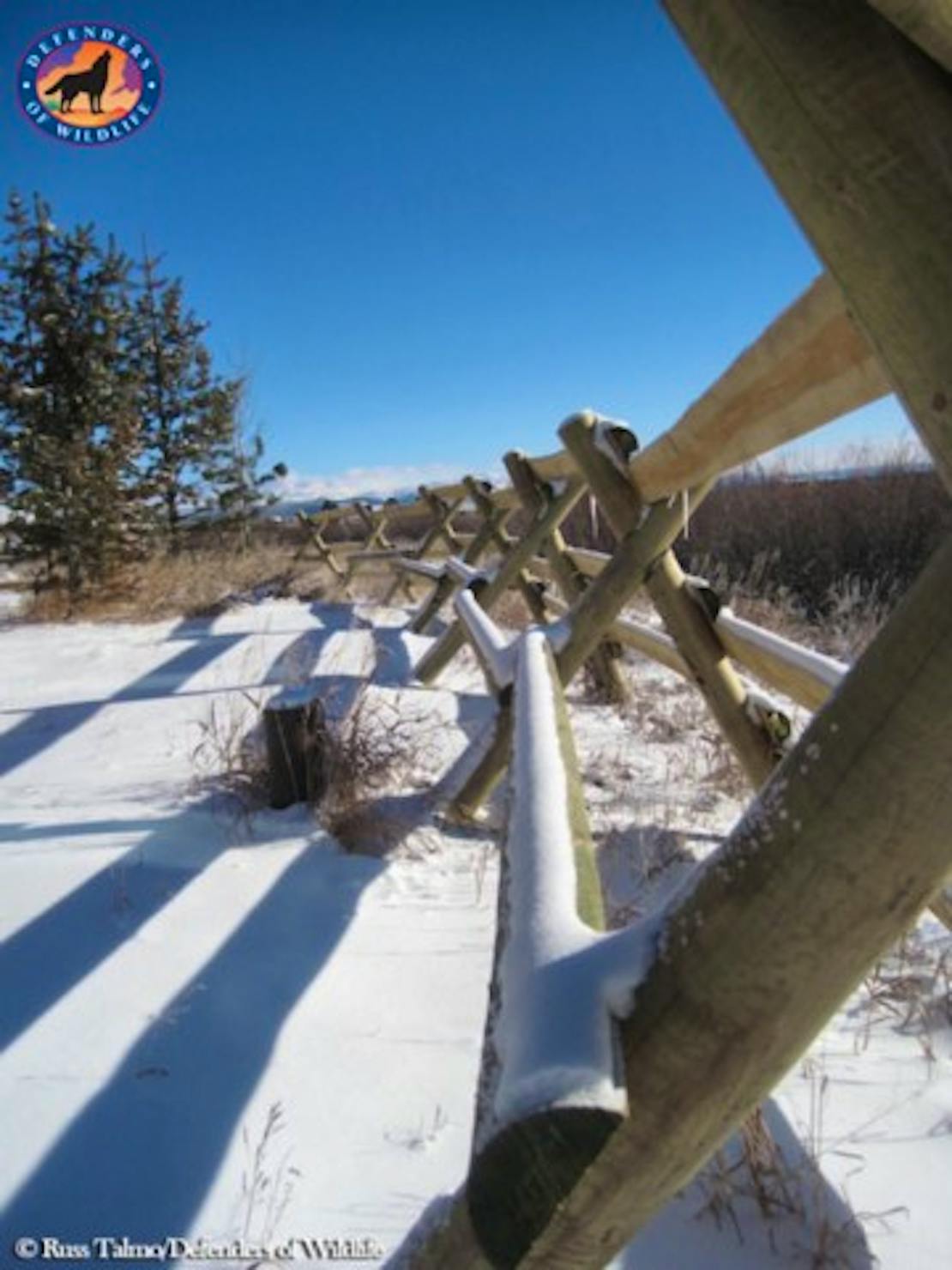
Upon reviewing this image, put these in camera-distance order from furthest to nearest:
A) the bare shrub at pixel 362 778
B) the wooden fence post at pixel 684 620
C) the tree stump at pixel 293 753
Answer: the tree stump at pixel 293 753, the bare shrub at pixel 362 778, the wooden fence post at pixel 684 620

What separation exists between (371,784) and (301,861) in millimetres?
494

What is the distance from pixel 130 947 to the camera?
162 cm

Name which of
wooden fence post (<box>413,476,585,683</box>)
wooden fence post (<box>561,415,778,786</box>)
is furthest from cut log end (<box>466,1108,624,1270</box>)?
wooden fence post (<box>413,476,585,683</box>)

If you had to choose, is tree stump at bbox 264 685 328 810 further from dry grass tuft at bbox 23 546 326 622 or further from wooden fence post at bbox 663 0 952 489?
dry grass tuft at bbox 23 546 326 622

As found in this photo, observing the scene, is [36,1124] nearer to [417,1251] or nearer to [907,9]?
[417,1251]

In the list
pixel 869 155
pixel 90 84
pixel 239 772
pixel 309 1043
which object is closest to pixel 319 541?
pixel 90 84

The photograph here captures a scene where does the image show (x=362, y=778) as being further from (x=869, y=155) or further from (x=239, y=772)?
(x=869, y=155)

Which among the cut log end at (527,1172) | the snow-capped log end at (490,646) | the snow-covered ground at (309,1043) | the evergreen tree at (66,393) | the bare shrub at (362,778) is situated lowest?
the snow-covered ground at (309,1043)

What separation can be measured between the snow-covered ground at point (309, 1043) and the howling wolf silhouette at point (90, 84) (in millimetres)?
6836

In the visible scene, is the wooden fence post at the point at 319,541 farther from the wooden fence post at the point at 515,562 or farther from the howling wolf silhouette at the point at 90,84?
the wooden fence post at the point at 515,562

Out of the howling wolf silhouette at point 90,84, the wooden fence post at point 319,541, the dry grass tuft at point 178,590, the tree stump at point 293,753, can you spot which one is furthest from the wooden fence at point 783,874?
the wooden fence post at point 319,541

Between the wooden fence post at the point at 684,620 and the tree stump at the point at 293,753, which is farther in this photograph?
the tree stump at the point at 293,753

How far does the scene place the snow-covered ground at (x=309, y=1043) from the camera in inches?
41.8

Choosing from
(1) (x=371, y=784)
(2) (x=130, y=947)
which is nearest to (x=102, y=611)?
(1) (x=371, y=784)
